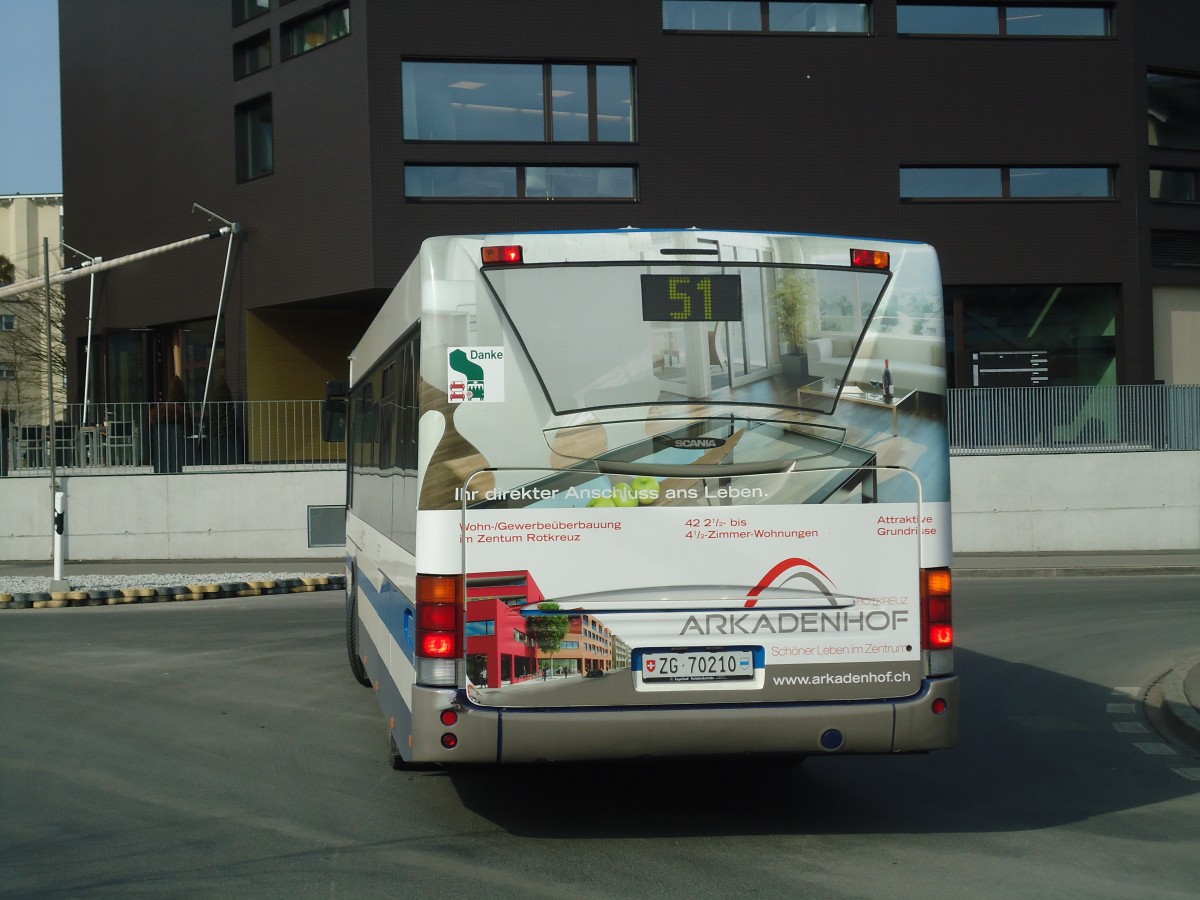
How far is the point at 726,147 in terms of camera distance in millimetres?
27516

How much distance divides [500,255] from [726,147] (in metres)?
22.4

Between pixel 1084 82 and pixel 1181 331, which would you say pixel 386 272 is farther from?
pixel 1181 331

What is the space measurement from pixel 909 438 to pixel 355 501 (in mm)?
5912

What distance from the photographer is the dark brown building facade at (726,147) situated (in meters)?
26.9

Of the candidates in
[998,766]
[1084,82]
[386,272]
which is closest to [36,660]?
[998,766]

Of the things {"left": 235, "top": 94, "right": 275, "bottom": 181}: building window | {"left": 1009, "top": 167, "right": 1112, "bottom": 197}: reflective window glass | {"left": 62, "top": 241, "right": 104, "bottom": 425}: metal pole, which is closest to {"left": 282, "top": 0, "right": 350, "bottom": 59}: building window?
{"left": 235, "top": 94, "right": 275, "bottom": 181}: building window

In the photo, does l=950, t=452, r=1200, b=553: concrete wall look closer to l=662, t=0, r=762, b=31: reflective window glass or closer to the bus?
l=662, t=0, r=762, b=31: reflective window glass

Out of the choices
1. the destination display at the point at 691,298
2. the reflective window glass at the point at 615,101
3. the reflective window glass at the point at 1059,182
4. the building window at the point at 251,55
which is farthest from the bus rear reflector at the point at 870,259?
the building window at the point at 251,55

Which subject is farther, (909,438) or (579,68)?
(579,68)

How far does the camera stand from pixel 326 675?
37.8ft

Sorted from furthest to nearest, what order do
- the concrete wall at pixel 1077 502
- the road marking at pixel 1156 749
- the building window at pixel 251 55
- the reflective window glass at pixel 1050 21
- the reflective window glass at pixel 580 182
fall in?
the building window at pixel 251 55 < the reflective window glass at pixel 1050 21 < the reflective window glass at pixel 580 182 < the concrete wall at pixel 1077 502 < the road marking at pixel 1156 749

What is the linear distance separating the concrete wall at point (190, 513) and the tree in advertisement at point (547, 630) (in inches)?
747

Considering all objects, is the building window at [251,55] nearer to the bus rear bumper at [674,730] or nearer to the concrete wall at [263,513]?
the concrete wall at [263,513]

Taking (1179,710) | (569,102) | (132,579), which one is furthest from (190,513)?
(1179,710)
